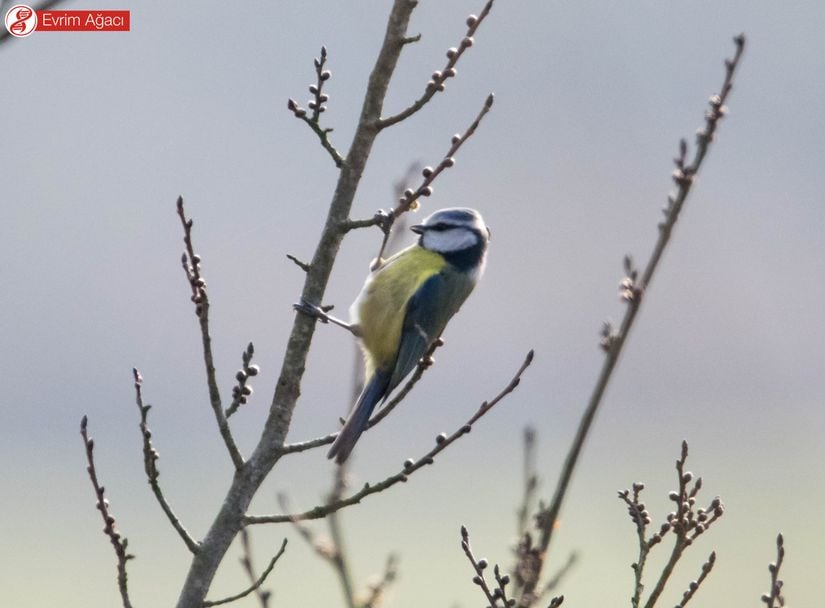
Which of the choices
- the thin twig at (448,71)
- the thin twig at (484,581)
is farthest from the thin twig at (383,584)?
the thin twig at (448,71)

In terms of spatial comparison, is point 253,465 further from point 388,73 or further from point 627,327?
point 627,327

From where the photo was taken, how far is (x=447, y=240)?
513 cm

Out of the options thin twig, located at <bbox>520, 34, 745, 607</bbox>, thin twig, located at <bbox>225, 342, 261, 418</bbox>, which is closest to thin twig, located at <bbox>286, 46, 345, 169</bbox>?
thin twig, located at <bbox>225, 342, 261, 418</bbox>

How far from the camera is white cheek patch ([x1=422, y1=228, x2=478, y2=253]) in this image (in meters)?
5.11

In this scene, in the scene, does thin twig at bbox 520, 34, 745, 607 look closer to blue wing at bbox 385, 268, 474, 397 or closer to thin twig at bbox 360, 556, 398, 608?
thin twig at bbox 360, 556, 398, 608

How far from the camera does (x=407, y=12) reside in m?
3.15

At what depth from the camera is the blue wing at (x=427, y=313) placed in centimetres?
452

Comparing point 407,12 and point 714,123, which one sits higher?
point 407,12

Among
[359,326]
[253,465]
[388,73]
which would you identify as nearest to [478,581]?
[253,465]

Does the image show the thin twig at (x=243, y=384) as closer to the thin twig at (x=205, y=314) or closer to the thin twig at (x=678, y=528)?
the thin twig at (x=205, y=314)

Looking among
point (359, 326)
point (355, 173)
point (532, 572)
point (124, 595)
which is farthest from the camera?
point (359, 326)

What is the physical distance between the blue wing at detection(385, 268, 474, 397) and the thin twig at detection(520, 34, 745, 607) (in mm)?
2852

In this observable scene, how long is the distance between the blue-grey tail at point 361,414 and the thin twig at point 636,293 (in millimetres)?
1743

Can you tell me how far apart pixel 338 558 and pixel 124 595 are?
99cm
